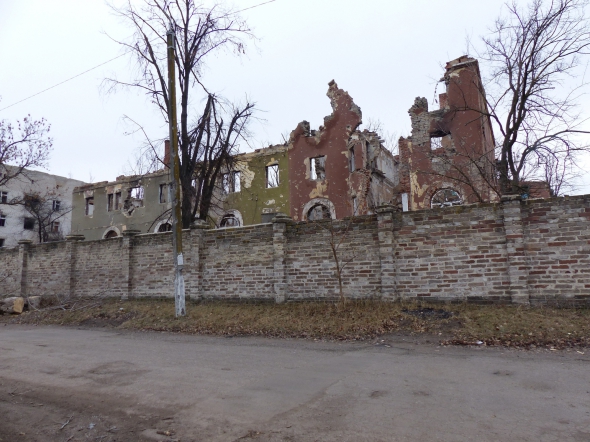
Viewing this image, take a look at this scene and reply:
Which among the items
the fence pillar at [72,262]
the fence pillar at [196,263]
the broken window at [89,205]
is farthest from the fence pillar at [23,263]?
the broken window at [89,205]

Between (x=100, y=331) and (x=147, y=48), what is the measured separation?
11484 millimetres

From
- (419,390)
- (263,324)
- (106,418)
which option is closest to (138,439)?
(106,418)

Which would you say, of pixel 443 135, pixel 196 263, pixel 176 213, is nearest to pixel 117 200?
pixel 196 263

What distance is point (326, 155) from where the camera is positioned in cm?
2544

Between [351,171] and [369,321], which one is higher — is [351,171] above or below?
above

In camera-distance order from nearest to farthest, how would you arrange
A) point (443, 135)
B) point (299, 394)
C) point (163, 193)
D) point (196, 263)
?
1. point (299, 394)
2. point (196, 263)
3. point (443, 135)
4. point (163, 193)

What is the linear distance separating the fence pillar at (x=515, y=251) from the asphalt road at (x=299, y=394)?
2513 mm

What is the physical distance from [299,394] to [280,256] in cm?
693

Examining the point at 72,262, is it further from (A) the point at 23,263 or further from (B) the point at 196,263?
(B) the point at 196,263

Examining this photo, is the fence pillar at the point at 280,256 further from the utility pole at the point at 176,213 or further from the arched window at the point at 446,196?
the arched window at the point at 446,196

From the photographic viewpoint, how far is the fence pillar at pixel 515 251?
886 centimetres

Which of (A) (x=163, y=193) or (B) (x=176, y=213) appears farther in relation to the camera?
(A) (x=163, y=193)

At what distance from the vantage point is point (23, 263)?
60.2 ft

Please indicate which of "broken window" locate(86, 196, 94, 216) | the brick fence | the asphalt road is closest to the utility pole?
the brick fence
